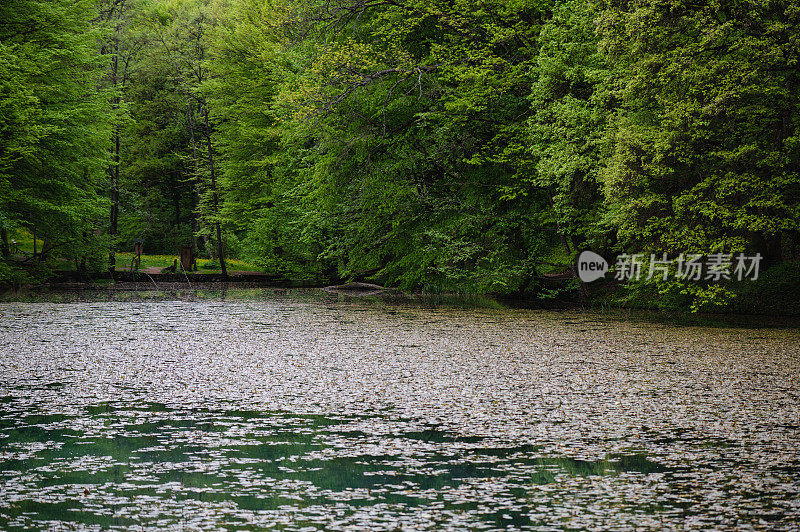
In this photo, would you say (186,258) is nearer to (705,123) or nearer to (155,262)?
(155,262)

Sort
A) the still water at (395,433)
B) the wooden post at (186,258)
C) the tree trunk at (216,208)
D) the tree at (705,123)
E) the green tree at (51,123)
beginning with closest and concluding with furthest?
the still water at (395,433) < the tree at (705,123) < the green tree at (51,123) < the wooden post at (186,258) < the tree trunk at (216,208)

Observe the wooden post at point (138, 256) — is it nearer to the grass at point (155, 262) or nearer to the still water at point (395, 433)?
the grass at point (155, 262)

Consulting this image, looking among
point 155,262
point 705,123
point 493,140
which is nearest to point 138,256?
point 155,262

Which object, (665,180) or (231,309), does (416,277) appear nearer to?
(231,309)

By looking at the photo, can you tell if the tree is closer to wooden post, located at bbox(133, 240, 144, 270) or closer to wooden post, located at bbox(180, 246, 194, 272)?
wooden post, located at bbox(133, 240, 144, 270)

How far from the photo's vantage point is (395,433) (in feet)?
23.5

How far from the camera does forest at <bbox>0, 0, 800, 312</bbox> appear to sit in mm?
18062

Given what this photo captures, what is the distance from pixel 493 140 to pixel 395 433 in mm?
18302

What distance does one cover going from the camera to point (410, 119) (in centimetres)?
2633

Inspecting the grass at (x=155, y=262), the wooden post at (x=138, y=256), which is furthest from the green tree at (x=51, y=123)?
the grass at (x=155, y=262)

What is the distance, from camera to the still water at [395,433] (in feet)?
16.6

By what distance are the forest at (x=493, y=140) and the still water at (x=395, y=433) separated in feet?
17.9

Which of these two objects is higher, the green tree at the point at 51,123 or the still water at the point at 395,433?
the green tree at the point at 51,123

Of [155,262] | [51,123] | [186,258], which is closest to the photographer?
[51,123]
